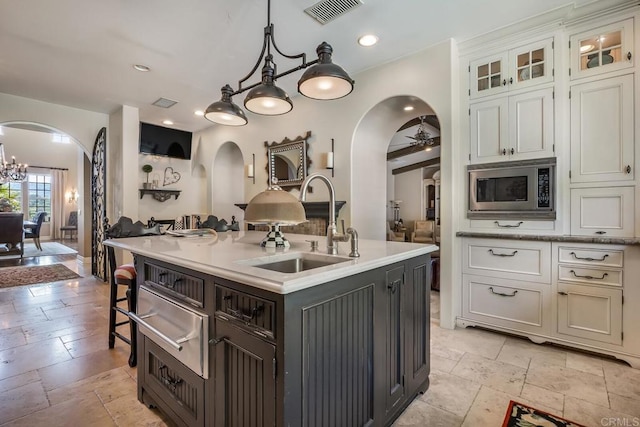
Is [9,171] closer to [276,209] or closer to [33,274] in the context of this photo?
[33,274]

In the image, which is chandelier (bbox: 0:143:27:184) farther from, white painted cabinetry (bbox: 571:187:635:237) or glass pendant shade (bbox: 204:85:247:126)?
white painted cabinetry (bbox: 571:187:635:237)

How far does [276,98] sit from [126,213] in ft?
13.1

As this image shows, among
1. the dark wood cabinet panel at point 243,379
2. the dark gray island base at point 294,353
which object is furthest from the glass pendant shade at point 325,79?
the dark wood cabinet panel at point 243,379

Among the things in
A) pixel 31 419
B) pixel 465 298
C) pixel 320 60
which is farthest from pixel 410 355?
pixel 31 419

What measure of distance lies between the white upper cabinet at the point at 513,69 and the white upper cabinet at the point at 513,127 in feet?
0.33

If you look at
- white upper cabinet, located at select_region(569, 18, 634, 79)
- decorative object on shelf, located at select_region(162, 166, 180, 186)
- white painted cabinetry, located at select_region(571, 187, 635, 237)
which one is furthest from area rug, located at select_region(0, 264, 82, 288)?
white upper cabinet, located at select_region(569, 18, 634, 79)

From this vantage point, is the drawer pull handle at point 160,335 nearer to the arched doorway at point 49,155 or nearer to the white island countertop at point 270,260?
the white island countertop at point 270,260

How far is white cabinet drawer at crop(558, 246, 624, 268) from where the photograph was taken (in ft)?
7.72

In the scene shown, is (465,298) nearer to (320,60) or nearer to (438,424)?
(438,424)

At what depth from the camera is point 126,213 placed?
15.8ft

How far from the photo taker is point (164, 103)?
4.67 metres

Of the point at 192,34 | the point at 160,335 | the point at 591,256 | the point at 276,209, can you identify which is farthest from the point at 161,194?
the point at 591,256

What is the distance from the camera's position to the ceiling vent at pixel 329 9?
2355 millimetres

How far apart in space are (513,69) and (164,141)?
227 inches
